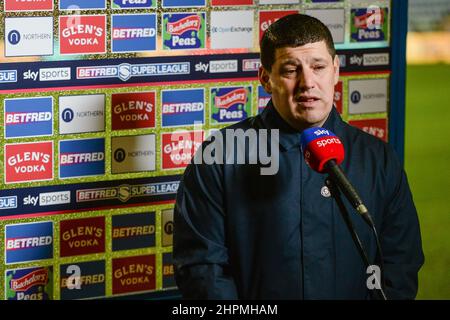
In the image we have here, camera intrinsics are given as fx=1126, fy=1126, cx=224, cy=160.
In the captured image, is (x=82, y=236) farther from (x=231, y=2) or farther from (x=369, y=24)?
(x=369, y=24)

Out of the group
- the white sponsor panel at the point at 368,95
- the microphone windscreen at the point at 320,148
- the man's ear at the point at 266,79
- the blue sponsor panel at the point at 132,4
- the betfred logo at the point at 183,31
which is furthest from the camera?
the white sponsor panel at the point at 368,95

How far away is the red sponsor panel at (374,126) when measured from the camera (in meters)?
4.42

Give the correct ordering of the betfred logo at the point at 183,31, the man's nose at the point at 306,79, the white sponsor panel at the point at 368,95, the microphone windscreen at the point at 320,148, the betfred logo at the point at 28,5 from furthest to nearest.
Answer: the white sponsor panel at the point at 368,95, the betfred logo at the point at 183,31, the betfred logo at the point at 28,5, the man's nose at the point at 306,79, the microphone windscreen at the point at 320,148

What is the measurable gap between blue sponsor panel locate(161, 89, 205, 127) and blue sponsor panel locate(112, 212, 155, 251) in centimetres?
35

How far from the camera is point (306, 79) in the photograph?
10.8 feet

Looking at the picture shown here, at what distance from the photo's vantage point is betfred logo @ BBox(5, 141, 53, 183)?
376 centimetres

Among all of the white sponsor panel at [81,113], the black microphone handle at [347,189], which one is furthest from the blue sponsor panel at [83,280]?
the black microphone handle at [347,189]

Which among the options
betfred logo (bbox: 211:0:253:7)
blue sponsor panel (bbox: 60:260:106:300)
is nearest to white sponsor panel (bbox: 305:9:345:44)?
betfred logo (bbox: 211:0:253:7)

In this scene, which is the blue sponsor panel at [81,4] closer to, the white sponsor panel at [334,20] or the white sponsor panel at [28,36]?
the white sponsor panel at [28,36]

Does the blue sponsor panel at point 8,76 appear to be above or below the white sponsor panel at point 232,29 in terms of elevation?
below

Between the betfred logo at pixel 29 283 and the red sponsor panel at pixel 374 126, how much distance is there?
4.43 feet

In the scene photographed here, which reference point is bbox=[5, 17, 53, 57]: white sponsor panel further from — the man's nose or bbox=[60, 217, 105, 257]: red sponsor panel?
the man's nose

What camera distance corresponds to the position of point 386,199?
342 cm

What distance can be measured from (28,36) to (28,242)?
A: 701 millimetres
